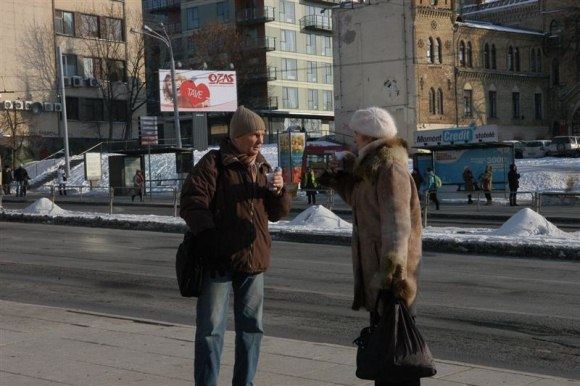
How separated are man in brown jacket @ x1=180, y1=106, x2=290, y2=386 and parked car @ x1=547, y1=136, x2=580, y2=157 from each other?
194ft

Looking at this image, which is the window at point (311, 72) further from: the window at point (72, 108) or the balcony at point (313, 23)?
the window at point (72, 108)

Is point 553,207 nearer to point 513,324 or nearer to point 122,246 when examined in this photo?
point 122,246

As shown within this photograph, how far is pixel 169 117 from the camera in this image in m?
94.7

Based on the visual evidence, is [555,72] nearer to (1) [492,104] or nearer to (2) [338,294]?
(1) [492,104]

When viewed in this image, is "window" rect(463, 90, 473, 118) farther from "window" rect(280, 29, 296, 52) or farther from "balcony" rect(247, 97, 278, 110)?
"window" rect(280, 29, 296, 52)

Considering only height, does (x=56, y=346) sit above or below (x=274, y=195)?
below

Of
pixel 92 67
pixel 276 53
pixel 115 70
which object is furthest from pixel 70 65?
pixel 276 53

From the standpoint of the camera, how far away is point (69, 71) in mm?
75812

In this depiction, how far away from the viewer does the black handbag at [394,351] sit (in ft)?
16.9

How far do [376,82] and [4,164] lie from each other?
28.1m

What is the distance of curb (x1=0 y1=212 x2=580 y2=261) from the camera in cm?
1812

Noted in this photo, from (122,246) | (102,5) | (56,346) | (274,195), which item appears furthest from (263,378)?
(102,5)

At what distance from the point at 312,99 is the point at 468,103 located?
2141 centimetres

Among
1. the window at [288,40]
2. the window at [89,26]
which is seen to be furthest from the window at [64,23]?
the window at [288,40]
